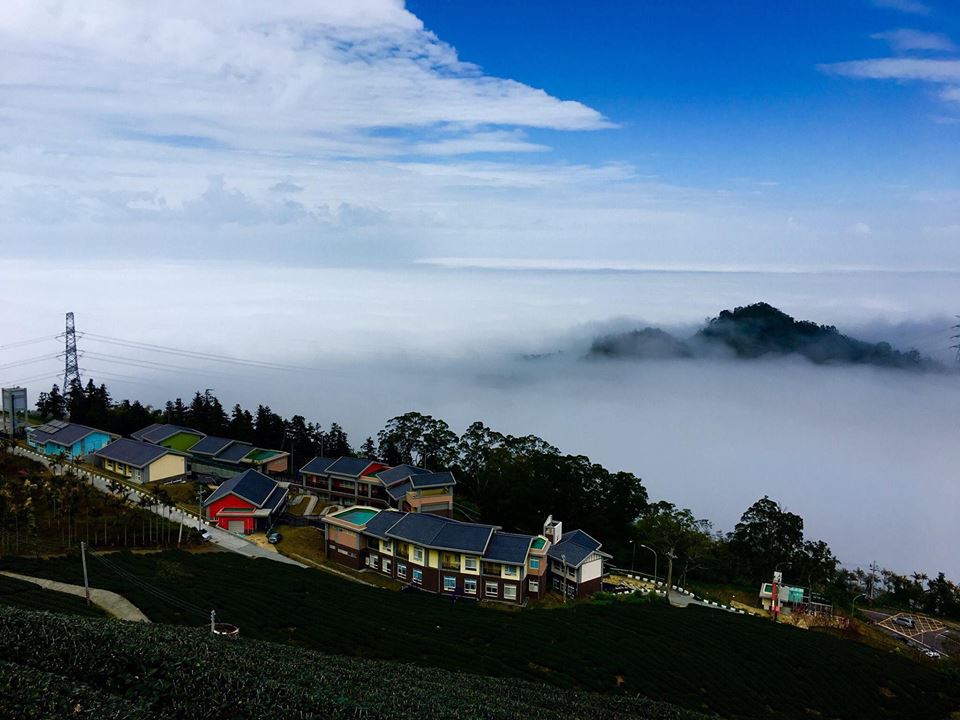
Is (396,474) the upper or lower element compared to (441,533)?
upper

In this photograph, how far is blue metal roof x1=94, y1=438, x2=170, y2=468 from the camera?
188 ft

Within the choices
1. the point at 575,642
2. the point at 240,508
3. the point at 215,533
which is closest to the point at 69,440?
the point at 240,508

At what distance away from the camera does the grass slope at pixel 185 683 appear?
14430 mm

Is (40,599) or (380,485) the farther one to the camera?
(380,485)

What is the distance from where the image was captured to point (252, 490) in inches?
1992

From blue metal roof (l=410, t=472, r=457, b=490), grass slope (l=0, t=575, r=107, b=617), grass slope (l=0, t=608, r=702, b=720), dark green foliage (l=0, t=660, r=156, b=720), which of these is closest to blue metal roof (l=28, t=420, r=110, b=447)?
blue metal roof (l=410, t=472, r=457, b=490)

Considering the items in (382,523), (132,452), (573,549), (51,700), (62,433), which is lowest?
(573,549)

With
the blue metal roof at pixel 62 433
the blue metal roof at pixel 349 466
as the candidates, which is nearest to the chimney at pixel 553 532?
the blue metal roof at pixel 349 466

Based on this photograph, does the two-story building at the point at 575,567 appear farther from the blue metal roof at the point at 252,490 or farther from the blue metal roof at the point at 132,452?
the blue metal roof at the point at 132,452

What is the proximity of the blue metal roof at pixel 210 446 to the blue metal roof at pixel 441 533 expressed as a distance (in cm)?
2526

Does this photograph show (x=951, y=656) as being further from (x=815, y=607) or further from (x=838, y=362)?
(x=838, y=362)

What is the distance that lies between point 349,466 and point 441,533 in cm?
1961

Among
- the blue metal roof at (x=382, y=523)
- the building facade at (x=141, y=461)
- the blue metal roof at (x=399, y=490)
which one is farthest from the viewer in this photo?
the building facade at (x=141, y=461)

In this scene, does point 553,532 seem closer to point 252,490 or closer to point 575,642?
point 575,642
